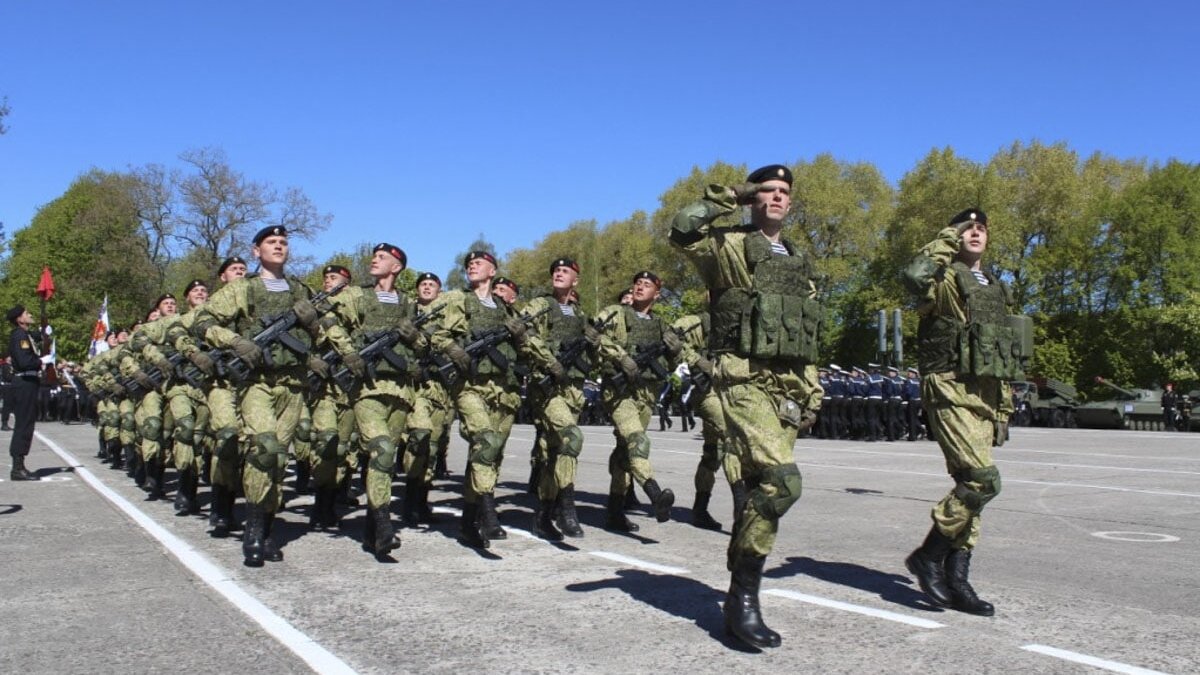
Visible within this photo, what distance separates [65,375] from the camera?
96.1 ft

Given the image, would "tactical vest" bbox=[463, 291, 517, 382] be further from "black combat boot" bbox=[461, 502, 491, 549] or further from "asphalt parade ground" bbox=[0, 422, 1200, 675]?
"asphalt parade ground" bbox=[0, 422, 1200, 675]

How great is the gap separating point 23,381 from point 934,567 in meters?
12.0

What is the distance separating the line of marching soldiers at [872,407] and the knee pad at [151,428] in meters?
A: 16.3

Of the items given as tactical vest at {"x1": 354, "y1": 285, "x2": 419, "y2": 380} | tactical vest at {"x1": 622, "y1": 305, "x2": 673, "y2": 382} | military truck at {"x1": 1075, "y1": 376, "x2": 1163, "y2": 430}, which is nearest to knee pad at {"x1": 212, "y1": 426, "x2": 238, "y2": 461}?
tactical vest at {"x1": 354, "y1": 285, "x2": 419, "y2": 380}

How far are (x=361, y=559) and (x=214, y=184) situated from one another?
44.3 m

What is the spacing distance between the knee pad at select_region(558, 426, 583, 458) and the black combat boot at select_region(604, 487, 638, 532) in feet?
2.24

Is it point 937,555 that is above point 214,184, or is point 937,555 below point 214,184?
below

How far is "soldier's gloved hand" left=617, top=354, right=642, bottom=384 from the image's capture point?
27.3 ft

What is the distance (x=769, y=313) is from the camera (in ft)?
16.1

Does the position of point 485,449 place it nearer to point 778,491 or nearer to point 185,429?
point 778,491

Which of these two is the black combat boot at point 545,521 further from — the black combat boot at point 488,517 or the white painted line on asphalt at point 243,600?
the white painted line on asphalt at point 243,600

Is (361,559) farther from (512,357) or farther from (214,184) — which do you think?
(214,184)

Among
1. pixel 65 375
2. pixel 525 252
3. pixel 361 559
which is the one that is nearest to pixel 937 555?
pixel 361 559

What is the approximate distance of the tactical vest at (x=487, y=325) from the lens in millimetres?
7836
